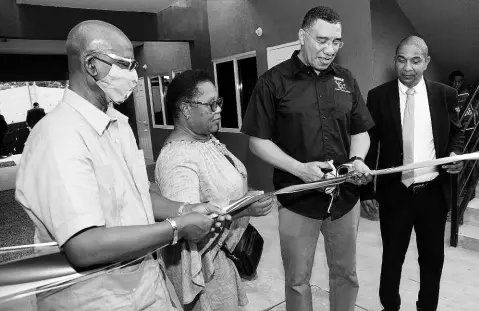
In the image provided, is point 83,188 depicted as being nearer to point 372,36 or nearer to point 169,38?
point 372,36

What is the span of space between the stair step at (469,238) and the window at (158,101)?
273 inches

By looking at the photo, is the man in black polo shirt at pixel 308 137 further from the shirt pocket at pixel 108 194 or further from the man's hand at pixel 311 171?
the shirt pocket at pixel 108 194

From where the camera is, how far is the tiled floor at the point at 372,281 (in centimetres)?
279

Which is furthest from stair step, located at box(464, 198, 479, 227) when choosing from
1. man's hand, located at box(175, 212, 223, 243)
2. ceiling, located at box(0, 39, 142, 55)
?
ceiling, located at box(0, 39, 142, 55)

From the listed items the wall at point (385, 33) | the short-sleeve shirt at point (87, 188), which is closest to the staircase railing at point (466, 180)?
the wall at point (385, 33)

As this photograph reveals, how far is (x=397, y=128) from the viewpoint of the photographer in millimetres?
2197

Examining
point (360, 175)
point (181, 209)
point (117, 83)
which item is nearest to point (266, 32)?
point (360, 175)

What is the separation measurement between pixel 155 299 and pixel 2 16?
6.33 m

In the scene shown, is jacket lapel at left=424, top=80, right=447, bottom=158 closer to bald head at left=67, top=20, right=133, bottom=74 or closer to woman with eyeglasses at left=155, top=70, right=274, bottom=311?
woman with eyeglasses at left=155, top=70, right=274, bottom=311

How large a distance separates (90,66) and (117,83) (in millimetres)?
98

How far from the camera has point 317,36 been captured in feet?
6.08

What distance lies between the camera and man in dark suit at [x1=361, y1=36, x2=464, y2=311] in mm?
2162

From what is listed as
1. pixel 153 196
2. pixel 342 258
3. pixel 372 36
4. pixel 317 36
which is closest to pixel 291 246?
pixel 342 258

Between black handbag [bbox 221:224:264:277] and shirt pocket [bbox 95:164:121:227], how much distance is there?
71cm
